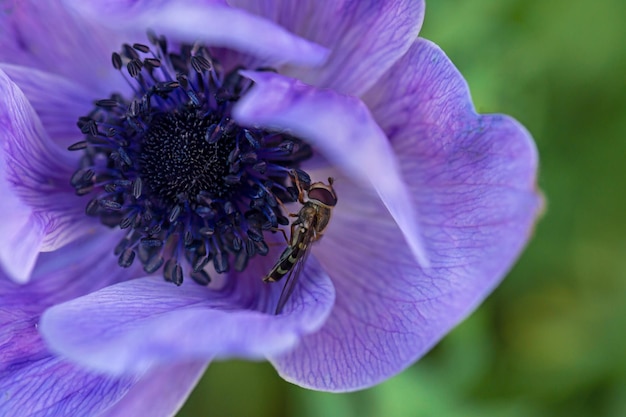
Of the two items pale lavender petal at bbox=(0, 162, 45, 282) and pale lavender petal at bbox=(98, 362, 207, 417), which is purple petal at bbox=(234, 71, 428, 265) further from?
pale lavender petal at bbox=(98, 362, 207, 417)

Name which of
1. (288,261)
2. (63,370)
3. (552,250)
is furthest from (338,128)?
(552,250)

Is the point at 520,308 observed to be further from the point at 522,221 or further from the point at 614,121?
the point at 522,221

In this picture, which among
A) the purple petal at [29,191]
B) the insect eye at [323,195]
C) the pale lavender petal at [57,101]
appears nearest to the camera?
the purple petal at [29,191]

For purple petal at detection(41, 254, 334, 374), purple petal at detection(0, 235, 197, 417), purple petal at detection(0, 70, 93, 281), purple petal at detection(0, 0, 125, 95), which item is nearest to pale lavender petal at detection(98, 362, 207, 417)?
purple petal at detection(0, 235, 197, 417)

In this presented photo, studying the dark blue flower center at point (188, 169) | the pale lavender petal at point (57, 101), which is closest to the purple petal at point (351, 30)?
the dark blue flower center at point (188, 169)

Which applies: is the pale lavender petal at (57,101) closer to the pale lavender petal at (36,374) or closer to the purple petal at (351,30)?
the pale lavender petal at (36,374)

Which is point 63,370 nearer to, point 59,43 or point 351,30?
point 59,43
